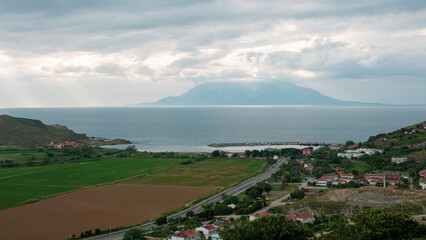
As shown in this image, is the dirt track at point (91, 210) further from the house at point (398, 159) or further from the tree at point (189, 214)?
the house at point (398, 159)

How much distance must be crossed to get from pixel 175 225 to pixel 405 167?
4918cm

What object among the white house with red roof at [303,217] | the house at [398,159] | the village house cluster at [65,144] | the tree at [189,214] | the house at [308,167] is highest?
the village house cluster at [65,144]

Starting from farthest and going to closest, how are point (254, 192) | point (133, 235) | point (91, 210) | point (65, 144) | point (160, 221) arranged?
point (65, 144), point (254, 192), point (91, 210), point (160, 221), point (133, 235)

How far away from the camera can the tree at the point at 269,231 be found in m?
26.3

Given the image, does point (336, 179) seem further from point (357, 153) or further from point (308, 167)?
point (357, 153)

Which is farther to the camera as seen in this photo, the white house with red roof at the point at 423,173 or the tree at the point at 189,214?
the white house with red roof at the point at 423,173

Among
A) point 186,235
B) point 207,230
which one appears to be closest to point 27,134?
point 207,230

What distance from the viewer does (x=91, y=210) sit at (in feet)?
146

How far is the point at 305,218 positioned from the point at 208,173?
34.1m

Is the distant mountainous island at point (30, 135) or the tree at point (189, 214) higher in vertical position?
the distant mountainous island at point (30, 135)

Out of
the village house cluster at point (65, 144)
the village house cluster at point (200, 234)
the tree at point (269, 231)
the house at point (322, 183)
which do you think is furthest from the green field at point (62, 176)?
the village house cluster at point (65, 144)

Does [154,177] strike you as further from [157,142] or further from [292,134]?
[292,134]

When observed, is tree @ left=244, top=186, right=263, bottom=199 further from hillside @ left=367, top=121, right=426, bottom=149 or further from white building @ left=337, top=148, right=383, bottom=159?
hillside @ left=367, top=121, right=426, bottom=149

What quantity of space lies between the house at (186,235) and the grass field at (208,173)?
26159 mm
